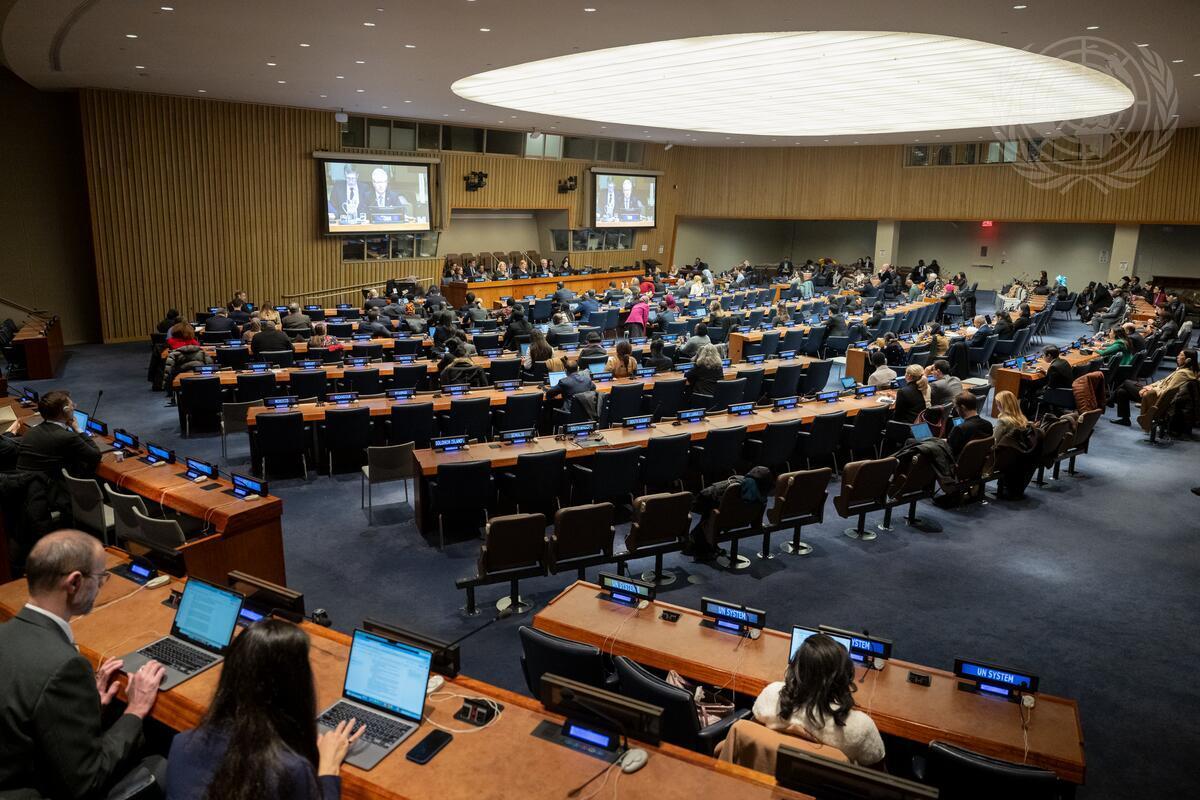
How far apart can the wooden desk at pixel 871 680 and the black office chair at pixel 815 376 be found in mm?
7802

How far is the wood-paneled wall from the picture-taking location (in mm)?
16141

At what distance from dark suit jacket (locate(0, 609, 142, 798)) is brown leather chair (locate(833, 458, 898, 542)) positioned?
579 cm

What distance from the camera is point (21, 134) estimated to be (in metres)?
15.5

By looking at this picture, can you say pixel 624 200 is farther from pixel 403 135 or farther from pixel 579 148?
pixel 403 135

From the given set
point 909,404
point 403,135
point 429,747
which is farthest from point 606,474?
point 403,135

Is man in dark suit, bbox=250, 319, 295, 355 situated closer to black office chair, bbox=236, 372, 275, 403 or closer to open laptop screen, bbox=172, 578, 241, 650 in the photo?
black office chair, bbox=236, 372, 275, 403

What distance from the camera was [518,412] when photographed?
29.5ft

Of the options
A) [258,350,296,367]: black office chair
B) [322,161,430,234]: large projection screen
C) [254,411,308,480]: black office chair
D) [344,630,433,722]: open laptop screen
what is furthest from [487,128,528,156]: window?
[344,630,433,722]: open laptop screen

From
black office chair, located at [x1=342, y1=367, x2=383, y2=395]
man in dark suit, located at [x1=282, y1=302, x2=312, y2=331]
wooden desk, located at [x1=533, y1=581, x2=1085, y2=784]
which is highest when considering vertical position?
man in dark suit, located at [x1=282, y1=302, x2=312, y2=331]

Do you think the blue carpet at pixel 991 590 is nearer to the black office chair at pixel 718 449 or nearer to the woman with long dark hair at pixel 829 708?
the woman with long dark hair at pixel 829 708

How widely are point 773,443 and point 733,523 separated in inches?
73.5

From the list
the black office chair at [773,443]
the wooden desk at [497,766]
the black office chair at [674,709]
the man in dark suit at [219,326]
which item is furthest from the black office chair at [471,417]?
the man in dark suit at [219,326]

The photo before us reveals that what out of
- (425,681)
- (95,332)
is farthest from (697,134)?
(425,681)

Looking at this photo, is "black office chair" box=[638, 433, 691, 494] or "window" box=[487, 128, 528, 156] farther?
"window" box=[487, 128, 528, 156]
